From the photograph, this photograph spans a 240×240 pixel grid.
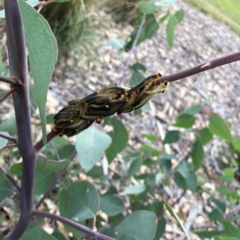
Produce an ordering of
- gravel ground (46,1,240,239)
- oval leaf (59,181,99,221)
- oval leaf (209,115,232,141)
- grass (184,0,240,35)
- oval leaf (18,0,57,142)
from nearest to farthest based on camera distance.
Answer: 1. oval leaf (18,0,57,142)
2. oval leaf (59,181,99,221)
3. oval leaf (209,115,232,141)
4. gravel ground (46,1,240,239)
5. grass (184,0,240,35)

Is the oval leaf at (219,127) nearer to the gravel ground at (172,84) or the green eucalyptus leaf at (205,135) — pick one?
the green eucalyptus leaf at (205,135)

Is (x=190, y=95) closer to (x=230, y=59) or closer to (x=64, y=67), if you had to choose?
(x=64, y=67)

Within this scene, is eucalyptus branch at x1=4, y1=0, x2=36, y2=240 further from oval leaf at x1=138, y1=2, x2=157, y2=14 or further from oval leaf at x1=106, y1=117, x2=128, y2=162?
oval leaf at x1=138, y1=2, x2=157, y2=14

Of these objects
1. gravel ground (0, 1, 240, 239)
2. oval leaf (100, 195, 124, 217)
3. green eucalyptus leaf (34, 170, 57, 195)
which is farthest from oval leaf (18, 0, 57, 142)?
gravel ground (0, 1, 240, 239)

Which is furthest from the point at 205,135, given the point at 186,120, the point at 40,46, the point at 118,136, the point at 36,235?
the point at 40,46

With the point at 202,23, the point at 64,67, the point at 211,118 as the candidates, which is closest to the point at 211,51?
the point at 202,23

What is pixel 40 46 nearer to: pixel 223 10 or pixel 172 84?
pixel 172 84
